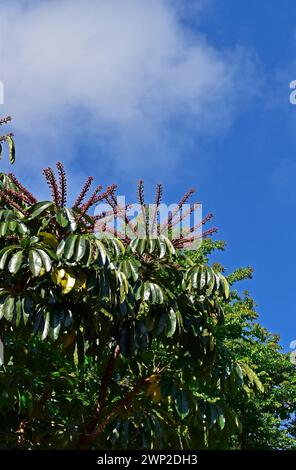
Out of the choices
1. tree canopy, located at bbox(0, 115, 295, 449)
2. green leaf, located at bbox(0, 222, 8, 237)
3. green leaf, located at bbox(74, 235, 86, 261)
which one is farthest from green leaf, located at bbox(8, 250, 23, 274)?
green leaf, located at bbox(74, 235, 86, 261)

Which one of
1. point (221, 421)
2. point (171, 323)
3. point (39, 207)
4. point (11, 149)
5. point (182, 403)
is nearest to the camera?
point (39, 207)

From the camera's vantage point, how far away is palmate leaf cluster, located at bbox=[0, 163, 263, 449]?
4.26 meters

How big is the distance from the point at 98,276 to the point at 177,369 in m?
1.32

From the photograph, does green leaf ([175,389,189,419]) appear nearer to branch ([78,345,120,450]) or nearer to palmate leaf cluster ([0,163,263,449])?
palmate leaf cluster ([0,163,263,449])

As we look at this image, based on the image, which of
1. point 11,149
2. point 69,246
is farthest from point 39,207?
point 11,149

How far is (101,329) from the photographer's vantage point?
191 inches

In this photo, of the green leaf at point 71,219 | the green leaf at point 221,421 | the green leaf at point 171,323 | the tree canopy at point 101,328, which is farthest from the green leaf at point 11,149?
the green leaf at point 221,421

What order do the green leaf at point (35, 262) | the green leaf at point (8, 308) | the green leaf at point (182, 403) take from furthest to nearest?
the green leaf at point (182, 403) → the green leaf at point (8, 308) → the green leaf at point (35, 262)

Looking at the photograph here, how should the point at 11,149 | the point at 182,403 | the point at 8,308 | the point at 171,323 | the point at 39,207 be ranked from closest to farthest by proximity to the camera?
the point at 8,308
the point at 39,207
the point at 171,323
the point at 182,403
the point at 11,149

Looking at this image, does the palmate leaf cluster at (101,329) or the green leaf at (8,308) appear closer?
the green leaf at (8,308)

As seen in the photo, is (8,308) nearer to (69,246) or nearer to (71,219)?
(69,246)

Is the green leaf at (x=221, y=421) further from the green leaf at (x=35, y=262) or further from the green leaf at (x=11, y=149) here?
the green leaf at (x=11, y=149)

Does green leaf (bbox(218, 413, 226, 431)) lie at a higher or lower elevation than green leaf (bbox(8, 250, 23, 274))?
lower

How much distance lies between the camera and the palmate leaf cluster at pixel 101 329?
14.0 ft
